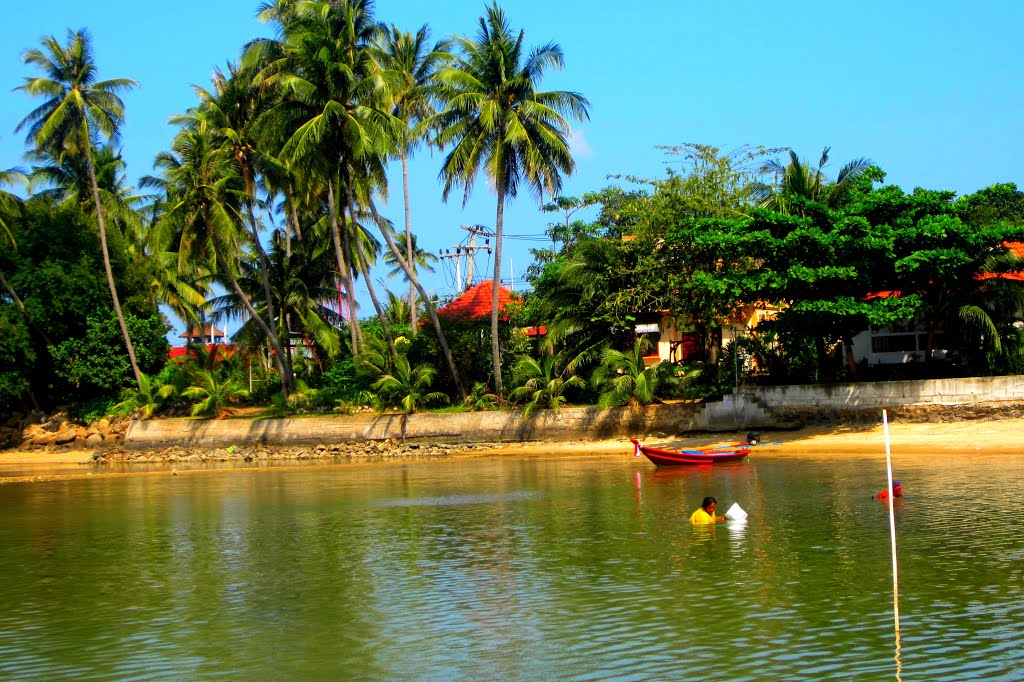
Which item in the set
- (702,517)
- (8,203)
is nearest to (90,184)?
(8,203)

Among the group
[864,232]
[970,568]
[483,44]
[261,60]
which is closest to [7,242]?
[261,60]

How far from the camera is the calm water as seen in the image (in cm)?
1044

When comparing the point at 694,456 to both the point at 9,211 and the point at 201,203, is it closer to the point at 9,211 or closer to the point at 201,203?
the point at 201,203

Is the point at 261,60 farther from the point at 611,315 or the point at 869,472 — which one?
the point at 869,472

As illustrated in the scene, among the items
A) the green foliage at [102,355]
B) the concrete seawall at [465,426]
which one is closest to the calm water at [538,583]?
the concrete seawall at [465,426]

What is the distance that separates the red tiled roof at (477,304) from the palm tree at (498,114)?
4102 millimetres

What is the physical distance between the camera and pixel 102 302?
42750mm

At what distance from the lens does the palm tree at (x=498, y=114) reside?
33.8 meters

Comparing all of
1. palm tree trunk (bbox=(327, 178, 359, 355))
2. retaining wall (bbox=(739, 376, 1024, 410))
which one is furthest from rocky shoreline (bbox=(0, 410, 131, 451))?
retaining wall (bbox=(739, 376, 1024, 410))

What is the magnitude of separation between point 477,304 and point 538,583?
34.7 meters

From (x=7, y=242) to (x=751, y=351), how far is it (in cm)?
2961

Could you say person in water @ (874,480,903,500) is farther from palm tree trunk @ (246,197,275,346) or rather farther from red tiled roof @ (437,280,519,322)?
palm tree trunk @ (246,197,275,346)

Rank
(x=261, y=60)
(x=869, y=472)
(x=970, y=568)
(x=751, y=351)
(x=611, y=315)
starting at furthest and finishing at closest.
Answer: (x=261, y=60), (x=611, y=315), (x=751, y=351), (x=869, y=472), (x=970, y=568)

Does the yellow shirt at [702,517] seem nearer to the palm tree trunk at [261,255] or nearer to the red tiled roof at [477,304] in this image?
the red tiled roof at [477,304]
